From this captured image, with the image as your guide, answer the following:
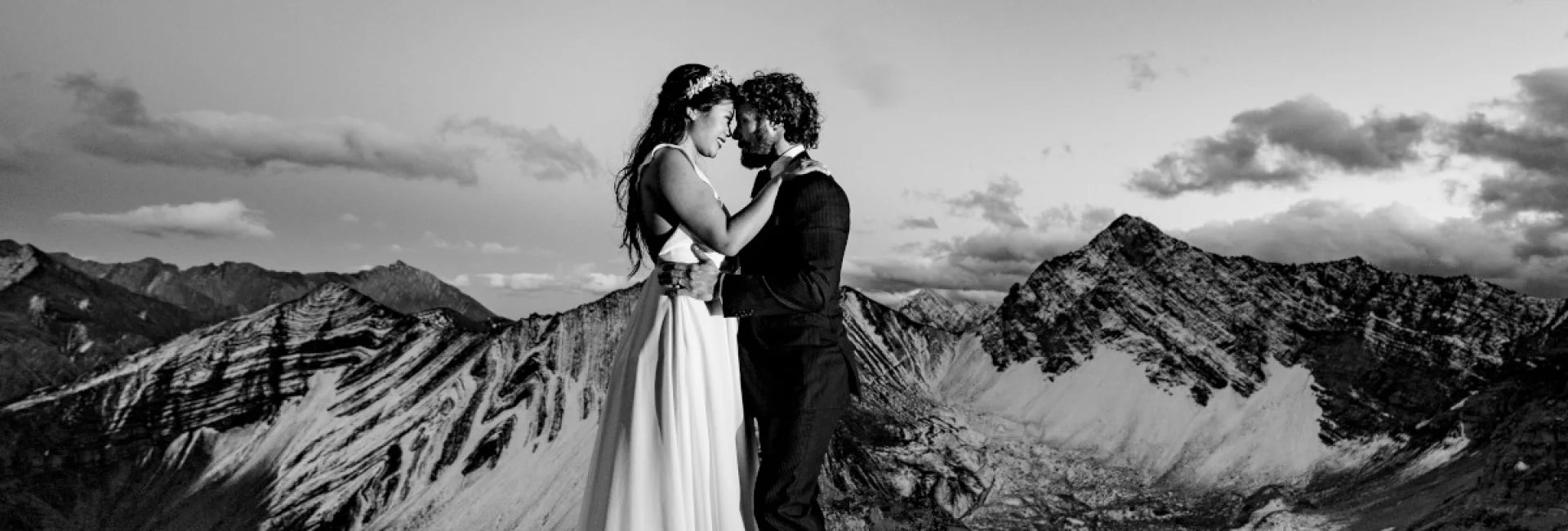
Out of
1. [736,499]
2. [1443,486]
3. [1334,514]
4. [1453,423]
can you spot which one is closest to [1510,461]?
[1443,486]

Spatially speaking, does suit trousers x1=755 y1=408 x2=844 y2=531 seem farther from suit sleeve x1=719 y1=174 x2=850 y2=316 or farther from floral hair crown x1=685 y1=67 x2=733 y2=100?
floral hair crown x1=685 y1=67 x2=733 y2=100

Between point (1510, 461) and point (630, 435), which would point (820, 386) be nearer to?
point (630, 435)

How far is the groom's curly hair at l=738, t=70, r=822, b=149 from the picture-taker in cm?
796

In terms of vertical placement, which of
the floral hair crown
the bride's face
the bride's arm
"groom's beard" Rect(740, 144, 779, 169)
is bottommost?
the bride's arm

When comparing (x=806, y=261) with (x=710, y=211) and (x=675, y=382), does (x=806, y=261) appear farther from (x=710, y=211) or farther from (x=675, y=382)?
(x=675, y=382)

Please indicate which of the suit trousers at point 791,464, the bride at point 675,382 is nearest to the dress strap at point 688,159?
the bride at point 675,382

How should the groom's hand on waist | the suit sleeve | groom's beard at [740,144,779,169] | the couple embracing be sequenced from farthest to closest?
groom's beard at [740,144,779,169]
the groom's hand on waist
the couple embracing
the suit sleeve

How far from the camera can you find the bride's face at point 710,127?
332 inches

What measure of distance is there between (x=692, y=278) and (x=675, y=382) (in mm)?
916

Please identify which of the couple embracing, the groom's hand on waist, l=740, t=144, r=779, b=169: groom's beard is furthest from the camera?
l=740, t=144, r=779, b=169: groom's beard

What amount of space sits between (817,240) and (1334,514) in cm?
19844

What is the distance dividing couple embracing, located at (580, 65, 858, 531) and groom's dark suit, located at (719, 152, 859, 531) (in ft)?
0.04

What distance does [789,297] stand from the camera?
25.2ft

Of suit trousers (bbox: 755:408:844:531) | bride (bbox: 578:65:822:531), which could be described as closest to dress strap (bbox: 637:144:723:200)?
bride (bbox: 578:65:822:531)
